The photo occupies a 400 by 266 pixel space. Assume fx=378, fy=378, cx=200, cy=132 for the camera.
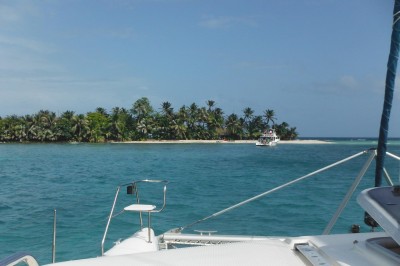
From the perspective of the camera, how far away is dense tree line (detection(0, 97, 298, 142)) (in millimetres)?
88500

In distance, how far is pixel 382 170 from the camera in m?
3.58

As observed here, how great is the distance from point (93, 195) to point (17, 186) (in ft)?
19.8

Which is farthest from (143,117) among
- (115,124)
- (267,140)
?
(267,140)

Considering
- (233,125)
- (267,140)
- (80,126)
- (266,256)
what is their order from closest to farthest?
1. (266,256)
2. (267,140)
3. (80,126)
4. (233,125)

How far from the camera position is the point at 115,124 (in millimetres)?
89812

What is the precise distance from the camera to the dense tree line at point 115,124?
88.5 meters

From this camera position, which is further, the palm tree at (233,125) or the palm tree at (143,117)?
the palm tree at (233,125)

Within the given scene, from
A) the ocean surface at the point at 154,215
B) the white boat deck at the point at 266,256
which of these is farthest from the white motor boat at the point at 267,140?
the white boat deck at the point at 266,256

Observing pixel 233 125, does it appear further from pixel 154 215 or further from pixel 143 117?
pixel 154 215

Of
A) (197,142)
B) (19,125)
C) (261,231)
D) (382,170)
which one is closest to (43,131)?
(19,125)

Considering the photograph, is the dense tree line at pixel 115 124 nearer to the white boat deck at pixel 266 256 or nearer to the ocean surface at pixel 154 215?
the ocean surface at pixel 154 215

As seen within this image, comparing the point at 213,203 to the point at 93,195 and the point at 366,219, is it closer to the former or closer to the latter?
the point at 93,195

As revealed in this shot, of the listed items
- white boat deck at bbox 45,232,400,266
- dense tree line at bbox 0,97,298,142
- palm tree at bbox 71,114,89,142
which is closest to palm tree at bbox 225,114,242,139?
dense tree line at bbox 0,97,298,142

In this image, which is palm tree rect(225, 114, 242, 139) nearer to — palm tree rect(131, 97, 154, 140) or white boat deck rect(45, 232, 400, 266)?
palm tree rect(131, 97, 154, 140)
